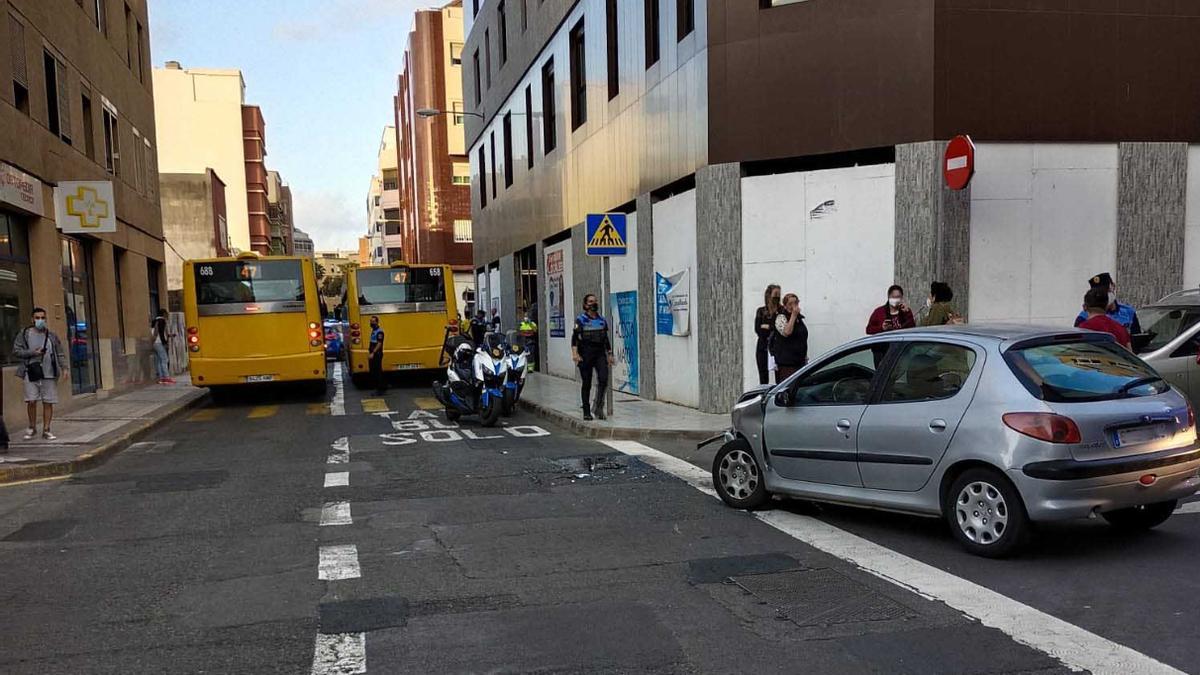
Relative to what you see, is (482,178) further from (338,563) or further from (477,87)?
(338,563)

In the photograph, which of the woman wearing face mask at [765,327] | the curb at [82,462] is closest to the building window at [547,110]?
the woman wearing face mask at [765,327]

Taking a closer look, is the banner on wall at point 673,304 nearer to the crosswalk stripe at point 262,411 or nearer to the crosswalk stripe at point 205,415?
the crosswalk stripe at point 262,411

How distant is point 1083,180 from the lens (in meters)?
11.6

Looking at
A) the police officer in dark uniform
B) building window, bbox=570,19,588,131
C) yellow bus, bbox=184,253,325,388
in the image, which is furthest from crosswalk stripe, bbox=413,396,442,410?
building window, bbox=570,19,588,131

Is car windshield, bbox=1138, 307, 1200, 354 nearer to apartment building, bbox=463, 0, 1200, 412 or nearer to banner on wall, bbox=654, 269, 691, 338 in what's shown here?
apartment building, bbox=463, 0, 1200, 412

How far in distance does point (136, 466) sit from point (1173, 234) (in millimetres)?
13900

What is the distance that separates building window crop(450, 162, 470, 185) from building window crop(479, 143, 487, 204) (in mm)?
23885

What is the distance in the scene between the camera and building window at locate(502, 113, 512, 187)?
2758 cm

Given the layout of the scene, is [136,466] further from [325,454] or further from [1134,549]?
[1134,549]

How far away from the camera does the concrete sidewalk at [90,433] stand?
979 cm

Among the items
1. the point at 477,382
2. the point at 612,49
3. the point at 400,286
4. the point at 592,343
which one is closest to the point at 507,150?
the point at 400,286

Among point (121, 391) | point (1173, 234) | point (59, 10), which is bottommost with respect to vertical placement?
point (121, 391)

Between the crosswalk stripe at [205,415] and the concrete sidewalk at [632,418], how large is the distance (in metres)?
5.71

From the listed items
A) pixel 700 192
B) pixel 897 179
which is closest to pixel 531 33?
pixel 700 192
